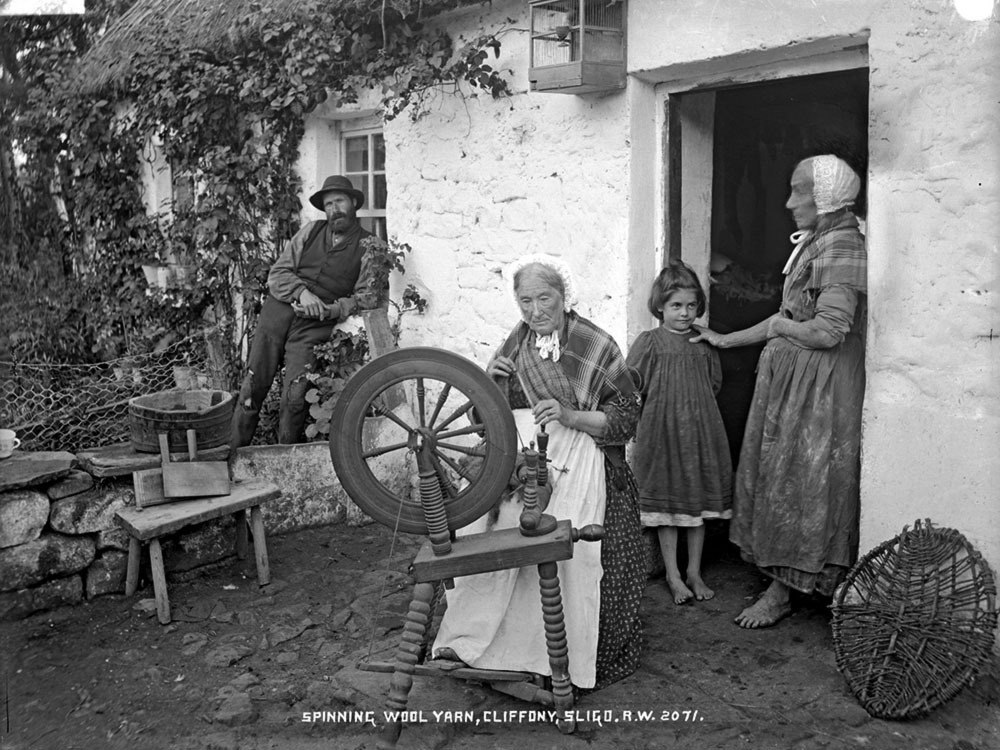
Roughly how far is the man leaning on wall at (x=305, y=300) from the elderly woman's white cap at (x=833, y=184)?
3000mm

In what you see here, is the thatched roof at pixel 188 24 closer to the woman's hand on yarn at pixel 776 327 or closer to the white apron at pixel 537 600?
the woman's hand on yarn at pixel 776 327

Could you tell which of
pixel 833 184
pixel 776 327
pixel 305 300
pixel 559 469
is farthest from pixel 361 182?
pixel 559 469

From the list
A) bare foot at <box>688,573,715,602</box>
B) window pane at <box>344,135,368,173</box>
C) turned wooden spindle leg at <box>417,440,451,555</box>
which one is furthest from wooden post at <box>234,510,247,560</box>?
window pane at <box>344,135,368,173</box>

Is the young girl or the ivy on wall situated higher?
the ivy on wall

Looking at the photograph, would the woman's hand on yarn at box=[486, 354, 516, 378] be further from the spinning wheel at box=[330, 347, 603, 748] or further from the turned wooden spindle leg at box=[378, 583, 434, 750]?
the turned wooden spindle leg at box=[378, 583, 434, 750]

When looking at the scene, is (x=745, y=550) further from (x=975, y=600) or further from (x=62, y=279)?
(x=62, y=279)

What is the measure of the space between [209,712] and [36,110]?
23.1 feet

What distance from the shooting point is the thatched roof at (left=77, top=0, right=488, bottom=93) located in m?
5.94

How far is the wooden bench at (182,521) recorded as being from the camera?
14.9 ft

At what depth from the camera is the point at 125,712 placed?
375 cm

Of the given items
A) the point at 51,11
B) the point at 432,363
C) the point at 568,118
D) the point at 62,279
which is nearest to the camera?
the point at 432,363

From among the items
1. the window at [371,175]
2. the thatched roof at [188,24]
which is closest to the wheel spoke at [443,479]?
the thatched roof at [188,24]

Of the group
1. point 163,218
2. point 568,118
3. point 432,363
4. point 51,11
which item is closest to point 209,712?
point 432,363

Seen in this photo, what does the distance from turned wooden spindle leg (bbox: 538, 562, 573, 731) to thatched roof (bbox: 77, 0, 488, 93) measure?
350 centimetres
